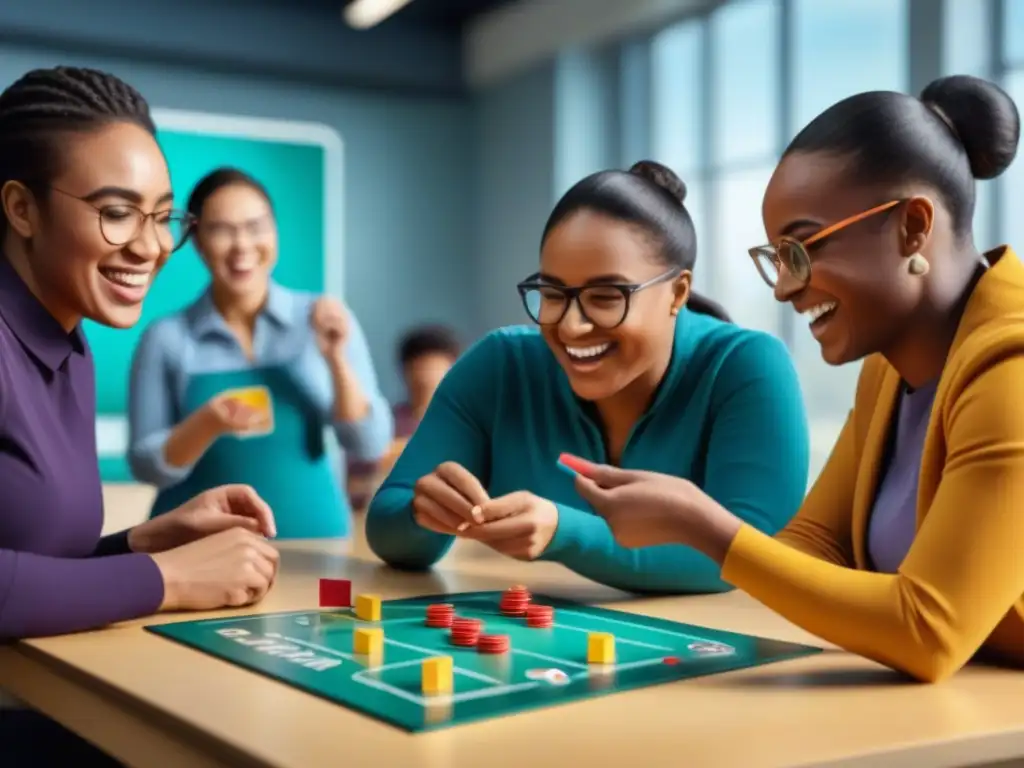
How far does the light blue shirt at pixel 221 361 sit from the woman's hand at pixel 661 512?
159cm

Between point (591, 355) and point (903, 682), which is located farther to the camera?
point (591, 355)

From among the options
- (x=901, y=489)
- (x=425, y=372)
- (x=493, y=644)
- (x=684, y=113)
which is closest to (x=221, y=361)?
(x=493, y=644)

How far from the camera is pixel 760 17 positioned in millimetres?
5723

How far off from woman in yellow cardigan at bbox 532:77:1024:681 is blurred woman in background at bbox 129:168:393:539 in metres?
1.57

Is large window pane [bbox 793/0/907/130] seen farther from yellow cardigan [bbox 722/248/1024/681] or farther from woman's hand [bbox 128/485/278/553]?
yellow cardigan [bbox 722/248/1024/681]

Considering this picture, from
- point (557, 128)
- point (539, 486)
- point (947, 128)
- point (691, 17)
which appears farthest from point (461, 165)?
point (947, 128)

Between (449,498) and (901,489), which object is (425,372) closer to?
(449,498)

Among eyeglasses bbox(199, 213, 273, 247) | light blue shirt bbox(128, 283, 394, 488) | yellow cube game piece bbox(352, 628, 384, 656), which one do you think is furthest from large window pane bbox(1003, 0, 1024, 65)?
yellow cube game piece bbox(352, 628, 384, 656)

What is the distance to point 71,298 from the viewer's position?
5.05ft

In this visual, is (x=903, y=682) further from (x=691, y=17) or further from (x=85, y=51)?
(x=85, y=51)

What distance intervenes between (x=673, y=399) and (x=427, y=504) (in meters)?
0.47

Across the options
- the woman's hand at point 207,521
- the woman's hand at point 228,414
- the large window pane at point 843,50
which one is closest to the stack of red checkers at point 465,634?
the woman's hand at point 207,521

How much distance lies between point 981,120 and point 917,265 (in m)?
0.18

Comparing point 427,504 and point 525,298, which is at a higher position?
point 525,298
